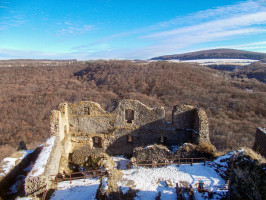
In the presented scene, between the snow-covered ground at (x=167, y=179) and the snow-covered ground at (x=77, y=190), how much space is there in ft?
4.18

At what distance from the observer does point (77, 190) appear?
7797 millimetres

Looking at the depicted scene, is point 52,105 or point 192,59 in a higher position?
point 192,59

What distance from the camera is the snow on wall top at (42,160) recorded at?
7.22 metres

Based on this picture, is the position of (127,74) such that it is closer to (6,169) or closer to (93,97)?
(93,97)

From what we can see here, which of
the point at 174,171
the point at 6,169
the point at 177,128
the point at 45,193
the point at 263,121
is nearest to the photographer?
the point at 45,193

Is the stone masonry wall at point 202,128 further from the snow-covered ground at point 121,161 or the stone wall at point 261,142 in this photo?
the snow-covered ground at point 121,161

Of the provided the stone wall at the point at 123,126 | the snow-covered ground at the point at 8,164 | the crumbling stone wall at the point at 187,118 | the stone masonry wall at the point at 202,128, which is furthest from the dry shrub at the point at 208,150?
the snow-covered ground at the point at 8,164

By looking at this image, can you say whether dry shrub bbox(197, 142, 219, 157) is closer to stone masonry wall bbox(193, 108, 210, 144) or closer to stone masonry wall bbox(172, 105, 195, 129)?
stone masonry wall bbox(193, 108, 210, 144)

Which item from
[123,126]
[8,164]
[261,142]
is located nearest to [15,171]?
[8,164]

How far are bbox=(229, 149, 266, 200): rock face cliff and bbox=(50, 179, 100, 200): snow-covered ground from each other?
17.5ft

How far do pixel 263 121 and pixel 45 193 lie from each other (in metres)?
30.5

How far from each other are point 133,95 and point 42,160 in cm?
3523

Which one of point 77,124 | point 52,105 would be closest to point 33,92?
point 52,105

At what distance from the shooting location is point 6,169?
1006 centimetres
